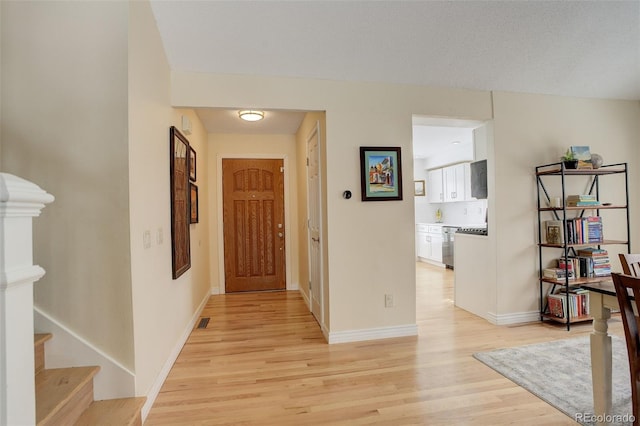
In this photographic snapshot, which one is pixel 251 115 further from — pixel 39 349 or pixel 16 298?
pixel 16 298

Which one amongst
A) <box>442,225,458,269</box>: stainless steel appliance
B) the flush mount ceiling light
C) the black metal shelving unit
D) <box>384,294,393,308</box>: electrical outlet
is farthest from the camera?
<box>442,225,458,269</box>: stainless steel appliance

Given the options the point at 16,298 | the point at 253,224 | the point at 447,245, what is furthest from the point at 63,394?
the point at 447,245

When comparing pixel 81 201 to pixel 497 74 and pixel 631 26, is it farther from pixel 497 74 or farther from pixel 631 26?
pixel 631 26

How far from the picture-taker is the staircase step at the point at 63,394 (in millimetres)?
1352

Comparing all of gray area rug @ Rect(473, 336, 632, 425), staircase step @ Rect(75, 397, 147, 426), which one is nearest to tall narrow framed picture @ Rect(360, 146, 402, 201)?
Result: gray area rug @ Rect(473, 336, 632, 425)

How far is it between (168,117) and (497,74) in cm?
304

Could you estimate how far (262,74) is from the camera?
273 centimetres

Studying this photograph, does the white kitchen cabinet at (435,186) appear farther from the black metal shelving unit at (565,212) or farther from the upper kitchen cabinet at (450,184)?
the black metal shelving unit at (565,212)

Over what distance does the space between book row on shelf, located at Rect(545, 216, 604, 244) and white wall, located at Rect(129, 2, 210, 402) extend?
12.2 ft

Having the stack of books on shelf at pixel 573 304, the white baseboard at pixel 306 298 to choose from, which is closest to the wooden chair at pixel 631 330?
the stack of books on shelf at pixel 573 304

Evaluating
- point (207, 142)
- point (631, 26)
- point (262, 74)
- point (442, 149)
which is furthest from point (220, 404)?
point (442, 149)

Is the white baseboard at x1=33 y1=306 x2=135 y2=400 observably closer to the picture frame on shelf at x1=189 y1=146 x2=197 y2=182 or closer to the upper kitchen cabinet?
the picture frame on shelf at x1=189 y1=146 x2=197 y2=182

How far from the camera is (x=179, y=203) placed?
9.04 ft

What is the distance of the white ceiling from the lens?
221 cm
